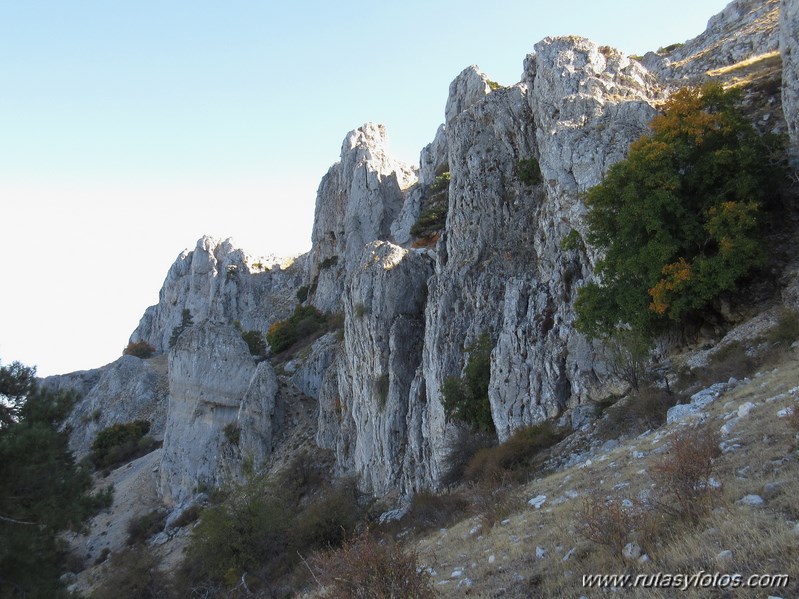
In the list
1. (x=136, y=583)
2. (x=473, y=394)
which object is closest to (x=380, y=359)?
(x=473, y=394)

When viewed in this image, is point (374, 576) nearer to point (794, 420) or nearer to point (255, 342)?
point (794, 420)

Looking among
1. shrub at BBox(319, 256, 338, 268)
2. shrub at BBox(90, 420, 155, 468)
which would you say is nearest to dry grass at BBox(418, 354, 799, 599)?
shrub at BBox(90, 420, 155, 468)

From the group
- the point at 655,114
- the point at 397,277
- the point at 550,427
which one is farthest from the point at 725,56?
the point at 550,427

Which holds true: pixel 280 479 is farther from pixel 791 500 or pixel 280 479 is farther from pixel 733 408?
pixel 791 500

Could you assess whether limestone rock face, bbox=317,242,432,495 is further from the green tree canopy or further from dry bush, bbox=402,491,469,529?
the green tree canopy

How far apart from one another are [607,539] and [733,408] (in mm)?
6098

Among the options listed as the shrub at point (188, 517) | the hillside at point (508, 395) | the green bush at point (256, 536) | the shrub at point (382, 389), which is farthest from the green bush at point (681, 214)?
the shrub at point (188, 517)

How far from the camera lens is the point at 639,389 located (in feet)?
52.6

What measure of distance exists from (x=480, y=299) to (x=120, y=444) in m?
44.2

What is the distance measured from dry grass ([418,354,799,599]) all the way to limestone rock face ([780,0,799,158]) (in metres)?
12.3

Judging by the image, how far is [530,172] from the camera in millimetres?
29328

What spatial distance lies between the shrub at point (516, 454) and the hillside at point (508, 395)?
148 millimetres

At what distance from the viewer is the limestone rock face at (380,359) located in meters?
29.7

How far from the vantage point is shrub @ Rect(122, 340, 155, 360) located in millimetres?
81938
